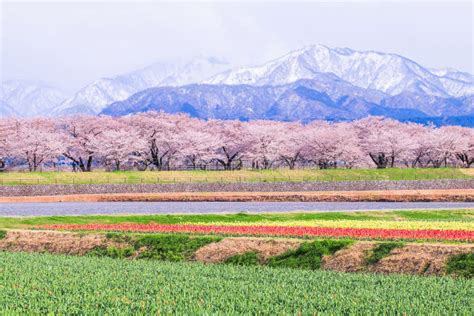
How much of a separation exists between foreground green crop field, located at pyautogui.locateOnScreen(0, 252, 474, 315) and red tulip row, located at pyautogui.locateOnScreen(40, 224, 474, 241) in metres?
7.69

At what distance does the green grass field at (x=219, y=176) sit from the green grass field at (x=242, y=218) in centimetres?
3740

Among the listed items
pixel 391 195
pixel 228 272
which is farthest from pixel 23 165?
pixel 228 272

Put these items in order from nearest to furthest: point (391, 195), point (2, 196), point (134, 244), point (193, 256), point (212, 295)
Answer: point (212, 295) → point (193, 256) → point (134, 244) → point (391, 195) → point (2, 196)

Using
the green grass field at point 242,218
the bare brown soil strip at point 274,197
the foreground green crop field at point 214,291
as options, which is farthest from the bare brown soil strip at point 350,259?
the bare brown soil strip at point 274,197

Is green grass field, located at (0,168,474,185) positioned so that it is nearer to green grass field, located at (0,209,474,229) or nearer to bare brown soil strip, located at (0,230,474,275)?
green grass field, located at (0,209,474,229)

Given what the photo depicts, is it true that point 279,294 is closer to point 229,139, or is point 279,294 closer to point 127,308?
point 127,308

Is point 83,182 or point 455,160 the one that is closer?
point 83,182

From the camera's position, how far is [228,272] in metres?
20.1

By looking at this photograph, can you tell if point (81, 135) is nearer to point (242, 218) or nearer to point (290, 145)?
point (290, 145)

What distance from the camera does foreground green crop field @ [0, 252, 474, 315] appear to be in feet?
44.8

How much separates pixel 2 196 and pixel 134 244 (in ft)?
150

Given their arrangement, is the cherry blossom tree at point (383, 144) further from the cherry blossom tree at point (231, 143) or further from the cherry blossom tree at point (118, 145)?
the cherry blossom tree at point (118, 145)

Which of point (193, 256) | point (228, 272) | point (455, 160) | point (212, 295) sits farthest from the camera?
point (455, 160)

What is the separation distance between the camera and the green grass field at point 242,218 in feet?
131
